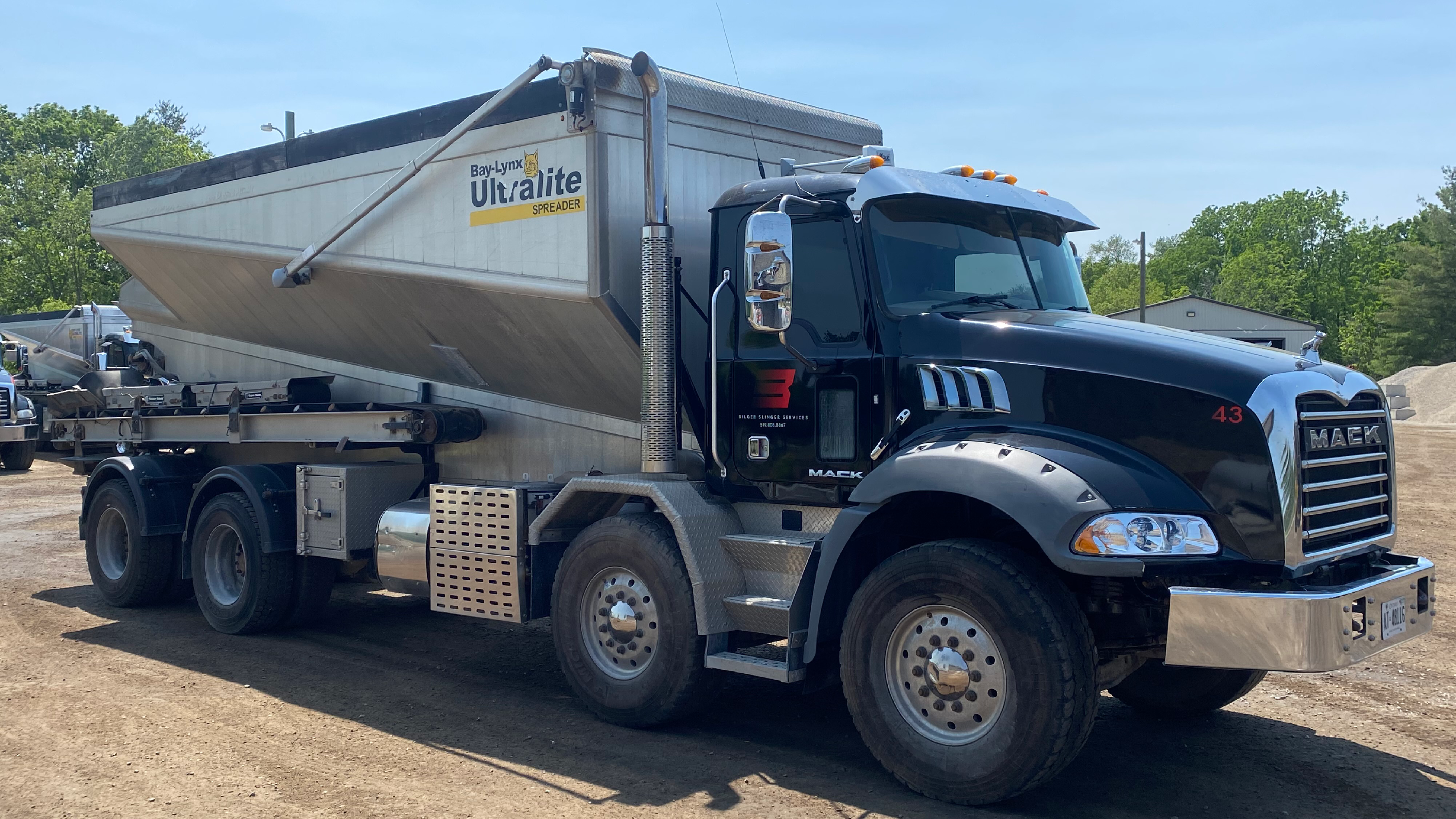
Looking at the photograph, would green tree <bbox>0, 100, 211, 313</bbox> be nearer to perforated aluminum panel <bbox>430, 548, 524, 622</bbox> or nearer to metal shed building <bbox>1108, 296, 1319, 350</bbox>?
perforated aluminum panel <bbox>430, 548, 524, 622</bbox>

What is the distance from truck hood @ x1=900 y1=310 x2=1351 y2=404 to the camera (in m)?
5.21

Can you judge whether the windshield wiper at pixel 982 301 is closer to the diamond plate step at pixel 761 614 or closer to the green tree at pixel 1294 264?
the diamond plate step at pixel 761 614

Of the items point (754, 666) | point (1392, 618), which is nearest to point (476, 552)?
point (754, 666)

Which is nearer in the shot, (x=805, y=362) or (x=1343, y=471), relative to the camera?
(x=1343, y=471)

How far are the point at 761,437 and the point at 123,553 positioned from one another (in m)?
7.21

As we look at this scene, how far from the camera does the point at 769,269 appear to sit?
18.9ft

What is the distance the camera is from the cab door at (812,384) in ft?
20.1

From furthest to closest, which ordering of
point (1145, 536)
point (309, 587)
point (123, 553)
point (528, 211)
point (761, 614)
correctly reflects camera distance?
point (123, 553)
point (309, 587)
point (528, 211)
point (761, 614)
point (1145, 536)

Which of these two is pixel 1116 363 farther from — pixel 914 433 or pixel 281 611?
pixel 281 611

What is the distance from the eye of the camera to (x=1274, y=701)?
24.5 ft

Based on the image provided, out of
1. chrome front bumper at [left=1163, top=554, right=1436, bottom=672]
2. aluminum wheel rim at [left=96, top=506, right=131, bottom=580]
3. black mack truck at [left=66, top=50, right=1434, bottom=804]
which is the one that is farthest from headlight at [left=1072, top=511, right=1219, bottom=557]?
aluminum wheel rim at [left=96, top=506, right=131, bottom=580]

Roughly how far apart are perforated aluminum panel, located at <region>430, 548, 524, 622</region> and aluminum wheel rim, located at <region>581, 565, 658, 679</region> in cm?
62

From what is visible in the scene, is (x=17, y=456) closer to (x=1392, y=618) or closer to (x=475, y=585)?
(x=475, y=585)

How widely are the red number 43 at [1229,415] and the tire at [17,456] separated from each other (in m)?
26.8
